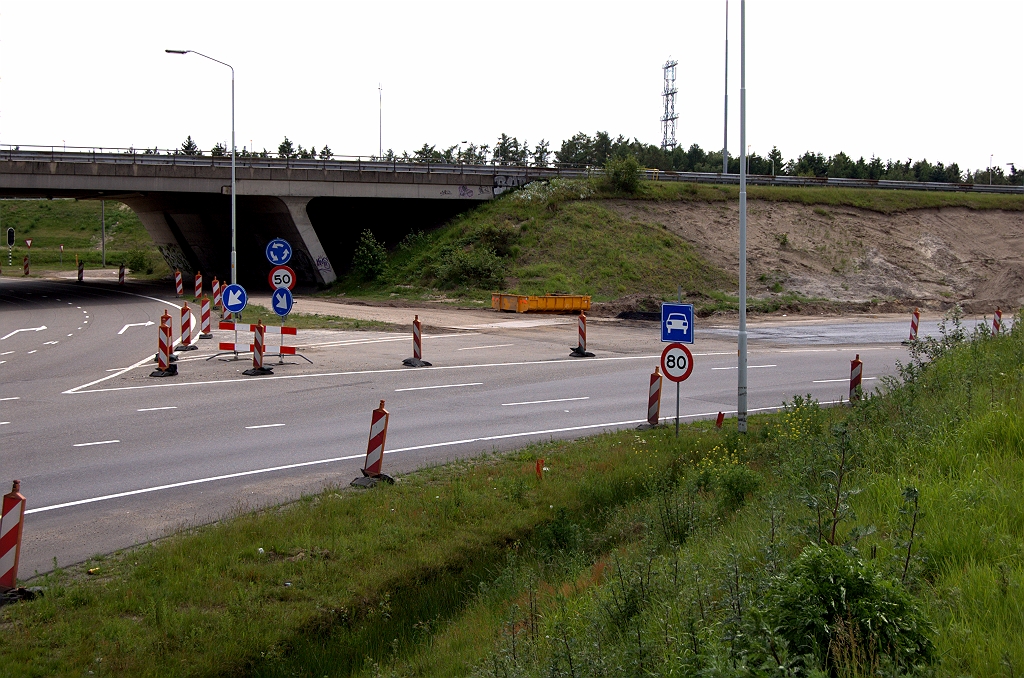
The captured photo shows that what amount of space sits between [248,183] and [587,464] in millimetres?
37076

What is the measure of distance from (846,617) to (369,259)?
146 ft

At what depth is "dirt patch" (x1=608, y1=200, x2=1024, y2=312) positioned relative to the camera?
45438 mm

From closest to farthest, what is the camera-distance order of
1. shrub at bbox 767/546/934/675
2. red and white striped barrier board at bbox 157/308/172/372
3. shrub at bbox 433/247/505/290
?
shrub at bbox 767/546/934/675
red and white striped barrier board at bbox 157/308/172/372
shrub at bbox 433/247/505/290

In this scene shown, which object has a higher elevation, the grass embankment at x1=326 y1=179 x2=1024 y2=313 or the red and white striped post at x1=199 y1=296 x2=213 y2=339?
the grass embankment at x1=326 y1=179 x2=1024 y2=313

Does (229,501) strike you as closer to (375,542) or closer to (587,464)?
(375,542)

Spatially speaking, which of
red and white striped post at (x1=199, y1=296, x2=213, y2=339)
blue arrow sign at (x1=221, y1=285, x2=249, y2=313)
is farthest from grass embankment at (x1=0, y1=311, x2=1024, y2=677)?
red and white striped post at (x1=199, y1=296, x2=213, y2=339)

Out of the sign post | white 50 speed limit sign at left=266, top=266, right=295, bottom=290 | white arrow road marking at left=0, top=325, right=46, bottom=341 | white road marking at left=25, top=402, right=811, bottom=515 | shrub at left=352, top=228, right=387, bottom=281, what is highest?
shrub at left=352, top=228, right=387, bottom=281

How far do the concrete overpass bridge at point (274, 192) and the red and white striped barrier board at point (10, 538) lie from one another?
→ 38.1 metres

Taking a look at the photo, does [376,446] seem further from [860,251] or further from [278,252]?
[860,251]

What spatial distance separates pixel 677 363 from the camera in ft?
43.9

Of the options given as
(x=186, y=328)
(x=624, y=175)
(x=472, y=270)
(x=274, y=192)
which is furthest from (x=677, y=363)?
(x=624, y=175)

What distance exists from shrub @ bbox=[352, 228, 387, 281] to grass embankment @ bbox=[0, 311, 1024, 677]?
36.2 m

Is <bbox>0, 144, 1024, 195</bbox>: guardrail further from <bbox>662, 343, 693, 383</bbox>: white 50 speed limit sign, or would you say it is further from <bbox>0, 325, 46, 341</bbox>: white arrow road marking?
<bbox>662, 343, 693, 383</bbox>: white 50 speed limit sign

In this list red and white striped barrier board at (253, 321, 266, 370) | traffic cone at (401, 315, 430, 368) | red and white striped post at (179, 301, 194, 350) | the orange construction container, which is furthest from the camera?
the orange construction container
